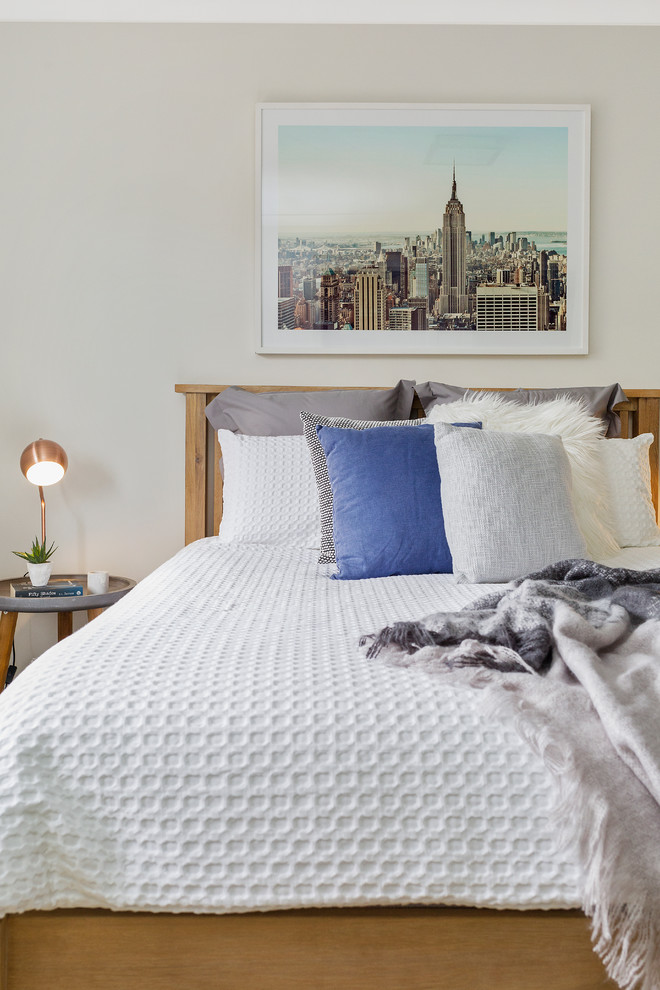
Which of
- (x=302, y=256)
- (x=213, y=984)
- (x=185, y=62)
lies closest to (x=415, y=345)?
(x=302, y=256)

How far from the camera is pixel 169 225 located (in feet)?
8.59

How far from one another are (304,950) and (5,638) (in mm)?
1743

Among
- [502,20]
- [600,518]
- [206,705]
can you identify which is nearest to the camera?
[206,705]

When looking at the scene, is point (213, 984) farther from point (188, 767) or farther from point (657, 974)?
point (657, 974)

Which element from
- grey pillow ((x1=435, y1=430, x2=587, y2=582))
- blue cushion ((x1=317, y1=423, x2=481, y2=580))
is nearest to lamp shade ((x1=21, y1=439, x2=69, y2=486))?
blue cushion ((x1=317, y1=423, x2=481, y2=580))

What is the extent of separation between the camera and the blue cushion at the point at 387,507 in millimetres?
1737

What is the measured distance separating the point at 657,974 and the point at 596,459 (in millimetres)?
1536

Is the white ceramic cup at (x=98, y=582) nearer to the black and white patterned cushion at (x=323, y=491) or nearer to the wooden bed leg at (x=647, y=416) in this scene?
the black and white patterned cushion at (x=323, y=491)

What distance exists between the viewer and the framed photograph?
259cm

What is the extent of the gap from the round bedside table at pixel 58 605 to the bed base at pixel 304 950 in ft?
4.54

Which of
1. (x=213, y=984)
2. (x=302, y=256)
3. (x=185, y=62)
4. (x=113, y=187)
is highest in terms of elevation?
(x=185, y=62)

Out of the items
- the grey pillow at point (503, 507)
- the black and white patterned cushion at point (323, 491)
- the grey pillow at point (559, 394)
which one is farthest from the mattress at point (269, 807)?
the grey pillow at point (559, 394)

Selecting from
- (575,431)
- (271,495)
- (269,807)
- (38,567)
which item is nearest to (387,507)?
(271,495)

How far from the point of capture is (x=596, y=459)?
84.2 inches
